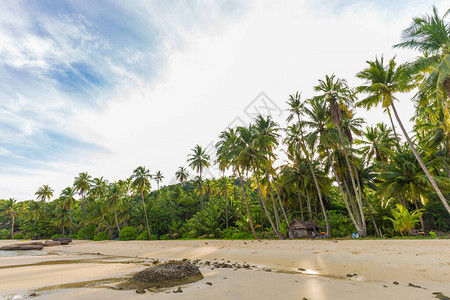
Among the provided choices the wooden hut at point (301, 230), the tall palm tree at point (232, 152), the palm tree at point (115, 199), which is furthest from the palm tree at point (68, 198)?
the wooden hut at point (301, 230)

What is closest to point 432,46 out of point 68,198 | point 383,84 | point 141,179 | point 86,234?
point 383,84

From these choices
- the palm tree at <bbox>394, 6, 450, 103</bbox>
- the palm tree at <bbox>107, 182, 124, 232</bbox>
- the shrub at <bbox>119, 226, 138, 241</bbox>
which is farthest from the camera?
the palm tree at <bbox>107, 182, 124, 232</bbox>

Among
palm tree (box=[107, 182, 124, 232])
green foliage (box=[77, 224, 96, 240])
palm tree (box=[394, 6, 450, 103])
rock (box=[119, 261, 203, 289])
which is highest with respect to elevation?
palm tree (box=[394, 6, 450, 103])

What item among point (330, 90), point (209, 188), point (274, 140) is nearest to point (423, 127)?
point (330, 90)

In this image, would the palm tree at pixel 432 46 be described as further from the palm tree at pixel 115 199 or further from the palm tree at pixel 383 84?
the palm tree at pixel 115 199

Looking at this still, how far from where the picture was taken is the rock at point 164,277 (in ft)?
18.2

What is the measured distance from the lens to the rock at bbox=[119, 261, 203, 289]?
5.54 meters

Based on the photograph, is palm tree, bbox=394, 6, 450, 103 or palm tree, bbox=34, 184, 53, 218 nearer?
palm tree, bbox=394, 6, 450, 103

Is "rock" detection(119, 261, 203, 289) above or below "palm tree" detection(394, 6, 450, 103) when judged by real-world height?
below

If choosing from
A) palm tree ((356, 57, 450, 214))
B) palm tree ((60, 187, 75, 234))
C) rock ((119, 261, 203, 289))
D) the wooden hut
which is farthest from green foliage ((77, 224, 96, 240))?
palm tree ((356, 57, 450, 214))

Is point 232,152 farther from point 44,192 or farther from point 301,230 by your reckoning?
point 44,192

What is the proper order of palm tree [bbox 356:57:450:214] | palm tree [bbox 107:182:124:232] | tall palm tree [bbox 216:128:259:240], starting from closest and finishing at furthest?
1. palm tree [bbox 356:57:450:214]
2. tall palm tree [bbox 216:128:259:240]
3. palm tree [bbox 107:182:124:232]

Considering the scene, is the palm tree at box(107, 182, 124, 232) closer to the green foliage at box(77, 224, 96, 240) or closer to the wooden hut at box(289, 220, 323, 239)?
the green foliage at box(77, 224, 96, 240)

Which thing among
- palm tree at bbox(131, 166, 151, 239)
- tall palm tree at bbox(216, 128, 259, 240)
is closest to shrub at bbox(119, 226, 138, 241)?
palm tree at bbox(131, 166, 151, 239)
